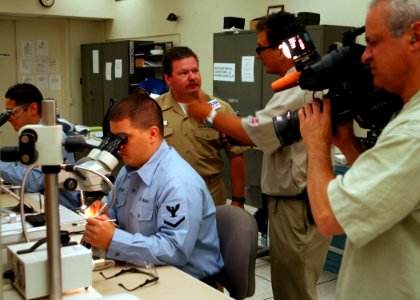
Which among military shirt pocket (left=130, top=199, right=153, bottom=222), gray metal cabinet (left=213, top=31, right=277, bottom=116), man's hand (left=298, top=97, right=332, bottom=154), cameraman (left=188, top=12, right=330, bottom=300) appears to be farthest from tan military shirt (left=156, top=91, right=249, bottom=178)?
gray metal cabinet (left=213, top=31, right=277, bottom=116)

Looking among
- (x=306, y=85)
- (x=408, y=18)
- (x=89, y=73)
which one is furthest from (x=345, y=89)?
(x=89, y=73)

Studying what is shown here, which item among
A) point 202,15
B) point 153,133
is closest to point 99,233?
point 153,133

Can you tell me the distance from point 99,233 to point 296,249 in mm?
941

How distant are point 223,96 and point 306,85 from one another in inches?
150

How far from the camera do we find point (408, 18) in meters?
1.10

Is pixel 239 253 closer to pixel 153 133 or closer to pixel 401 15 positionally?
pixel 153 133

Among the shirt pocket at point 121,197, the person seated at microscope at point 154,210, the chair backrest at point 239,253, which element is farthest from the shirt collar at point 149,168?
the chair backrest at point 239,253

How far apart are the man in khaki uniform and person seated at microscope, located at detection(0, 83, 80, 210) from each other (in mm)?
577

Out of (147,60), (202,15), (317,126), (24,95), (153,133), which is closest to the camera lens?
(317,126)

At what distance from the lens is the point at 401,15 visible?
1104mm

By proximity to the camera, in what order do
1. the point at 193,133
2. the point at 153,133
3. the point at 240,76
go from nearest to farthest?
the point at 153,133
the point at 193,133
the point at 240,76

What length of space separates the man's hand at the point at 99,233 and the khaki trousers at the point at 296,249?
0.87 meters

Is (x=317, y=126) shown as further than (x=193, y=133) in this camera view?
No

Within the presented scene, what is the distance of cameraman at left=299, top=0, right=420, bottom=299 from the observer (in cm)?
108
